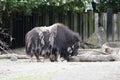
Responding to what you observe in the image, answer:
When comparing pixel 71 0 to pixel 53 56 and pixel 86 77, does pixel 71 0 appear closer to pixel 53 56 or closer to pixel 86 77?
pixel 53 56

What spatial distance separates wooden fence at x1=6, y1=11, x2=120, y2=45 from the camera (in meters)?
24.2

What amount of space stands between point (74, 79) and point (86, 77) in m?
0.34

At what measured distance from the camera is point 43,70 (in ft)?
40.3

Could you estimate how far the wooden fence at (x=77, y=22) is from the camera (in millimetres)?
24188

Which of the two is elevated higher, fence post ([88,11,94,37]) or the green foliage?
the green foliage

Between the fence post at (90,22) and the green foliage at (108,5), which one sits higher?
the green foliage at (108,5)

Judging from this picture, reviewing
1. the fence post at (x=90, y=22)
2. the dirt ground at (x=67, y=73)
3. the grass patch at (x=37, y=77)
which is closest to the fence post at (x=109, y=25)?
the fence post at (x=90, y=22)

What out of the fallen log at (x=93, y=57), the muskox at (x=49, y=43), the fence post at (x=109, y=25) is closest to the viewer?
the fallen log at (x=93, y=57)

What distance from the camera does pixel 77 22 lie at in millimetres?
24625

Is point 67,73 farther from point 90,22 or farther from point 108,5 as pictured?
point 108,5

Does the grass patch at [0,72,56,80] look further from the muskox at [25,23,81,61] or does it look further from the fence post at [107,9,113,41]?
the fence post at [107,9,113,41]

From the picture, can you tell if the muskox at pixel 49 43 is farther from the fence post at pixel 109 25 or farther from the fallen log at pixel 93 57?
the fence post at pixel 109 25

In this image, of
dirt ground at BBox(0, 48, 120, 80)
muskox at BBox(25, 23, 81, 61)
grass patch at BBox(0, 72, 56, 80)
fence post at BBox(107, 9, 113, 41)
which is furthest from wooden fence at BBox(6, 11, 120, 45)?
grass patch at BBox(0, 72, 56, 80)

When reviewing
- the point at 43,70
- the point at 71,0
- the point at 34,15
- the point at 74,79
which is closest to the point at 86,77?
the point at 74,79
